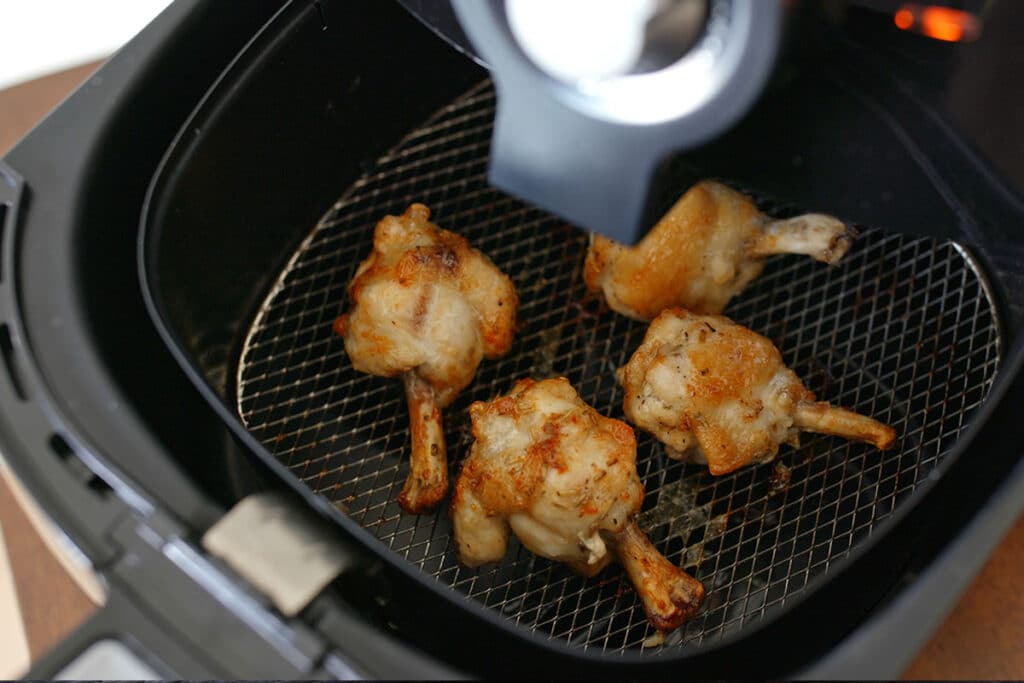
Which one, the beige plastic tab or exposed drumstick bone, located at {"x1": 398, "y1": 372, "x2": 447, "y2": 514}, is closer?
the beige plastic tab

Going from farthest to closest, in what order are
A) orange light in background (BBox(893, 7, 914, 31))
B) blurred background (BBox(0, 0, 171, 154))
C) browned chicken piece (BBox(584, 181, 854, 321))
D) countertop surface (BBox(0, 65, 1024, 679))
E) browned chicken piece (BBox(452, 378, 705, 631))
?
blurred background (BBox(0, 0, 171, 154)) → browned chicken piece (BBox(584, 181, 854, 321)) → browned chicken piece (BBox(452, 378, 705, 631)) → countertop surface (BBox(0, 65, 1024, 679)) → orange light in background (BBox(893, 7, 914, 31))

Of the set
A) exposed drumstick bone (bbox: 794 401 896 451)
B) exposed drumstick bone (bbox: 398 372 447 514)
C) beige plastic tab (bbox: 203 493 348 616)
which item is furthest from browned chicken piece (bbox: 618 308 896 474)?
beige plastic tab (bbox: 203 493 348 616)

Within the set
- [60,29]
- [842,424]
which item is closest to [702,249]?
[842,424]

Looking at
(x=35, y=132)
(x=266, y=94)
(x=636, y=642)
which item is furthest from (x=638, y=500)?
(x=35, y=132)

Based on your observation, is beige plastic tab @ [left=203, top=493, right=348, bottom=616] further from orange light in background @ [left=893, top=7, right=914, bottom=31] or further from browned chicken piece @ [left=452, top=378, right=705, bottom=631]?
orange light in background @ [left=893, top=7, right=914, bottom=31]

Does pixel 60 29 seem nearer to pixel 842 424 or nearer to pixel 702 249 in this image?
pixel 702 249

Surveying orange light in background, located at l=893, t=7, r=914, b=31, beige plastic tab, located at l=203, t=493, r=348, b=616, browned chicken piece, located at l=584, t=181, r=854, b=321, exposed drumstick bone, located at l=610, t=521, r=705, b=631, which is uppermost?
orange light in background, located at l=893, t=7, r=914, b=31

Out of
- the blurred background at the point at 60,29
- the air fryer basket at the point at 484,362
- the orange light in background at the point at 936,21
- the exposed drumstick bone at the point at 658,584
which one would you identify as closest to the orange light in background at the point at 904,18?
the orange light in background at the point at 936,21
